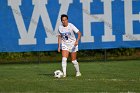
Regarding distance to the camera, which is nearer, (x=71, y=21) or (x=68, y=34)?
(x=68, y=34)

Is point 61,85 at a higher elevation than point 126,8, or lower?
lower

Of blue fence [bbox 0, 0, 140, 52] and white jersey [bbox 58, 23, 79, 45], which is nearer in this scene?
white jersey [bbox 58, 23, 79, 45]

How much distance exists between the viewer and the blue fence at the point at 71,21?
806 inches

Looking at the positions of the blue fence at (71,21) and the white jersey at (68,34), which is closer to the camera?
the white jersey at (68,34)

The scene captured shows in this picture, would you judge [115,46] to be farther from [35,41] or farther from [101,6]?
[35,41]

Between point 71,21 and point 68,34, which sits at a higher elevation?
point 71,21

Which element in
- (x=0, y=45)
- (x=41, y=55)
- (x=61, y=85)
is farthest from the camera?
(x=41, y=55)

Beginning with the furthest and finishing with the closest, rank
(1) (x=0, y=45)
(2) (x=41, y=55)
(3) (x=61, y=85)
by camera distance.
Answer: (2) (x=41, y=55)
(1) (x=0, y=45)
(3) (x=61, y=85)

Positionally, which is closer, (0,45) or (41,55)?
(0,45)

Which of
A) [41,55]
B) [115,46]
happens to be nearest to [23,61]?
[41,55]

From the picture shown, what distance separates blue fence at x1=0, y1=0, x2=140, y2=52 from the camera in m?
20.5

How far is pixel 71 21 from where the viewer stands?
68.4 feet

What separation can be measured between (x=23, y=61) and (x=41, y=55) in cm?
91

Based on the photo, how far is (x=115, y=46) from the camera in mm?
21219
